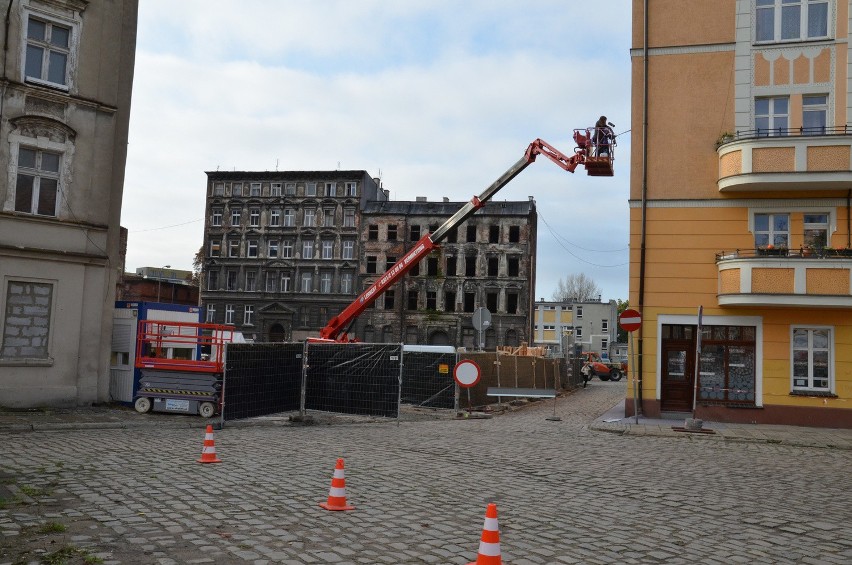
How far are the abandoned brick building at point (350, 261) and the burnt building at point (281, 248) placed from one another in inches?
3.8

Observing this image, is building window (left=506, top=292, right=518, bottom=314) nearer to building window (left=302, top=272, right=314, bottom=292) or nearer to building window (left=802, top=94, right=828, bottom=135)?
building window (left=302, top=272, right=314, bottom=292)

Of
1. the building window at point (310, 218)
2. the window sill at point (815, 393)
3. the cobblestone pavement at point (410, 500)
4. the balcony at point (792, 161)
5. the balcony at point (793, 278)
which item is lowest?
the cobblestone pavement at point (410, 500)

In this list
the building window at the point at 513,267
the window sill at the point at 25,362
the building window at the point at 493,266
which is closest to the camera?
the window sill at the point at 25,362

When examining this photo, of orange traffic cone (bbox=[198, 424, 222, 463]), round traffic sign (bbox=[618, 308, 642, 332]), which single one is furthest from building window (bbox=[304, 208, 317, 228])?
orange traffic cone (bbox=[198, 424, 222, 463])

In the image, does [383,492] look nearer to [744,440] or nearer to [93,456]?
[93,456]

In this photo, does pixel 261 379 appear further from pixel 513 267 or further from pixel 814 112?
pixel 513 267

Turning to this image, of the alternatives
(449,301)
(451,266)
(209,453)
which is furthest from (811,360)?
(451,266)

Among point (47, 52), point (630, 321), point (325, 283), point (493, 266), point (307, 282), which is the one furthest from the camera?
point (307, 282)

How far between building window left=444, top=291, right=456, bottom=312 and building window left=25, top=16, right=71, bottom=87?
5313cm

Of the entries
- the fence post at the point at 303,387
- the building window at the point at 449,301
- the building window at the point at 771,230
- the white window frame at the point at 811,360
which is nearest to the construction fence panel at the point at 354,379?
the fence post at the point at 303,387

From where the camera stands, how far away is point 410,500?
898 cm

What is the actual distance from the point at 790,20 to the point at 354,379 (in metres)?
15.3

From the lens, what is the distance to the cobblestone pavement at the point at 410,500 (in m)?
6.81

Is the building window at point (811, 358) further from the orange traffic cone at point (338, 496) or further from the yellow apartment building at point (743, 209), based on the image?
the orange traffic cone at point (338, 496)
